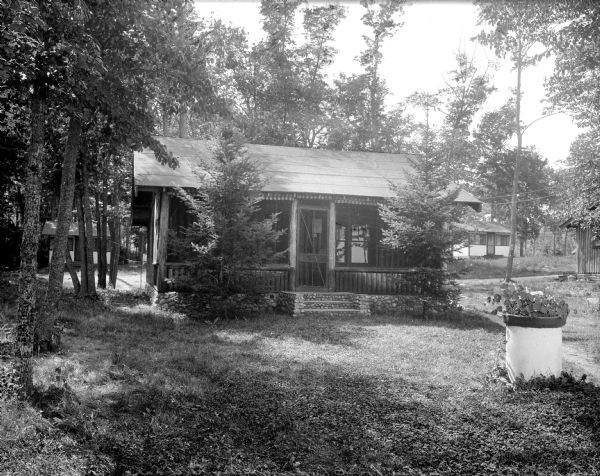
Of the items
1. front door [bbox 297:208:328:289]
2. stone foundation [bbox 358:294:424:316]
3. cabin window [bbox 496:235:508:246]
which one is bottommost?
stone foundation [bbox 358:294:424:316]

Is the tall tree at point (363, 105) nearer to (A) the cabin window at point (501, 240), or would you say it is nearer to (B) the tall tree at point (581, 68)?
(B) the tall tree at point (581, 68)

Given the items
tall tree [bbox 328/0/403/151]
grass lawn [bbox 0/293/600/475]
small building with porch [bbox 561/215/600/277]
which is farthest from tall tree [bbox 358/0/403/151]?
grass lawn [bbox 0/293/600/475]

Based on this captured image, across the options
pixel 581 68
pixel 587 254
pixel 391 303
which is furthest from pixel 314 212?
pixel 587 254

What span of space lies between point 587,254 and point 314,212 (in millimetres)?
18149

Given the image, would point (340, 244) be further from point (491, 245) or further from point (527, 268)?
point (491, 245)

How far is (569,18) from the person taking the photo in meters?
8.83

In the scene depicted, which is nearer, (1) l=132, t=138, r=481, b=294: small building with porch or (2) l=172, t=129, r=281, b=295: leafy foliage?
(2) l=172, t=129, r=281, b=295: leafy foliage

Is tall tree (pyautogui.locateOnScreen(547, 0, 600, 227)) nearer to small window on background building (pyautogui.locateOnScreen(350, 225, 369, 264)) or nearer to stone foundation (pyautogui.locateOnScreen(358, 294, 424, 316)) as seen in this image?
stone foundation (pyautogui.locateOnScreen(358, 294, 424, 316))

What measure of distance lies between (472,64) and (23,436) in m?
34.2

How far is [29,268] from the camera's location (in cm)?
549

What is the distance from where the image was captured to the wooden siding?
25.7m

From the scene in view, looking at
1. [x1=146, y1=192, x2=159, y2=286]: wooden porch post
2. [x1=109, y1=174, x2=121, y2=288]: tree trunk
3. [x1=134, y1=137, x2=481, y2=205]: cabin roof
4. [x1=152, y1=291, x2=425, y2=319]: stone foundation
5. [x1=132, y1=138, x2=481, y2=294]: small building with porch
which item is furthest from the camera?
[x1=109, y1=174, x2=121, y2=288]: tree trunk

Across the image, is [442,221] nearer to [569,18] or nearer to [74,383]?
[569,18]

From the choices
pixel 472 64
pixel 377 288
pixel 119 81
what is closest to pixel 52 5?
pixel 119 81
